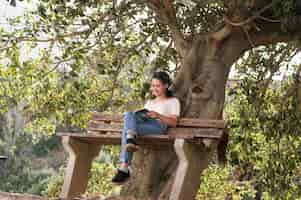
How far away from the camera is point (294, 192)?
31.7 ft

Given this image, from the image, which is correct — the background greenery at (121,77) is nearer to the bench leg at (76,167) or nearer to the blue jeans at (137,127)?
the bench leg at (76,167)

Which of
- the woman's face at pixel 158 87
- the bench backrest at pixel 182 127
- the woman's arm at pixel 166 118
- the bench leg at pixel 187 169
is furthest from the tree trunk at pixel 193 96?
the woman's face at pixel 158 87

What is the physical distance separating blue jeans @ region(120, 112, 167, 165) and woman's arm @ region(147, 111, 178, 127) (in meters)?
0.05

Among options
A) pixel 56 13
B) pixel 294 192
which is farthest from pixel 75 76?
pixel 294 192

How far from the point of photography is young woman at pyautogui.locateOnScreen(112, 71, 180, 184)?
628cm

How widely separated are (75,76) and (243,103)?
2.62m

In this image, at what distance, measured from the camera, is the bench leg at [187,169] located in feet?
20.4

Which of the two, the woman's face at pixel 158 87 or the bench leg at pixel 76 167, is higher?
the woman's face at pixel 158 87

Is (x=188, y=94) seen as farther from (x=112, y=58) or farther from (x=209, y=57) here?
(x=112, y=58)

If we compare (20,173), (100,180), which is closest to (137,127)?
(100,180)

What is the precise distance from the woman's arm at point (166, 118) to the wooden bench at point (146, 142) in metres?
0.08

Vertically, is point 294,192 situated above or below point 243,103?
below

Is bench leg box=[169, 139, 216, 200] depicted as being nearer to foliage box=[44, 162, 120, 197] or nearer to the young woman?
the young woman

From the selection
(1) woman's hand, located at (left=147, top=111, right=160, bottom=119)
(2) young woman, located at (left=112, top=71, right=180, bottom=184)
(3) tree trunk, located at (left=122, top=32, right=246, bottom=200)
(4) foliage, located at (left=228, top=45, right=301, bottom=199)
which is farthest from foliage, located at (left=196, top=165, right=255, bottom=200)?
(1) woman's hand, located at (left=147, top=111, right=160, bottom=119)
